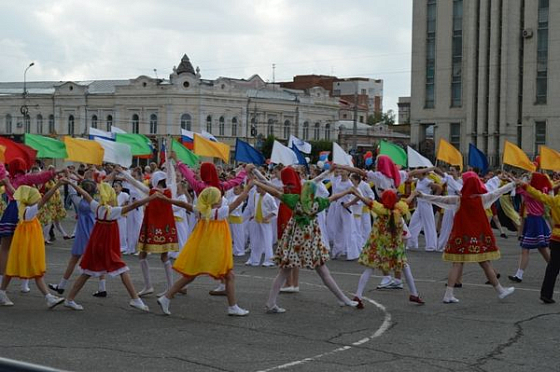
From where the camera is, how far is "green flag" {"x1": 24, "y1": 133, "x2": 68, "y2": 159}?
58.5 feet

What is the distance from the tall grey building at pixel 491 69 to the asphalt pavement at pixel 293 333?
3792 centimetres

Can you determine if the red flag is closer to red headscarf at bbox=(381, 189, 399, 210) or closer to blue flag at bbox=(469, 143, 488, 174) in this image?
red headscarf at bbox=(381, 189, 399, 210)

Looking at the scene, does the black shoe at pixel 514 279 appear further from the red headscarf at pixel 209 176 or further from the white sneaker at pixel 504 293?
the red headscarf at pixel 209 176

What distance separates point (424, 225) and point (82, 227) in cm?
983

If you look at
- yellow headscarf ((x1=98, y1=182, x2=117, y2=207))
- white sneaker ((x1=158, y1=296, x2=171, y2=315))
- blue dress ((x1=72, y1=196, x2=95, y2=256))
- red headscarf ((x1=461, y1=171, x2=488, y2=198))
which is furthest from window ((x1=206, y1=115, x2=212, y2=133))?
white sneaker ((x1=158, y1=296, x2=171, y2=315))

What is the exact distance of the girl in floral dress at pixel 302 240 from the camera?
36.5ft

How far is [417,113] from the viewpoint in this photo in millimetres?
54719

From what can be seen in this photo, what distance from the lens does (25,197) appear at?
1124 centimetres

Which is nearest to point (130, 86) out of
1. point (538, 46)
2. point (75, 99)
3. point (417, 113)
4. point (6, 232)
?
point (75, 99)

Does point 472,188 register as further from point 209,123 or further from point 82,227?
point 209,123

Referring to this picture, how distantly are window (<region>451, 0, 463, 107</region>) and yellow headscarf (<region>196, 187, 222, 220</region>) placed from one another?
4326 cm

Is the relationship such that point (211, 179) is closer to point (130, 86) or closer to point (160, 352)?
point (160, 352)

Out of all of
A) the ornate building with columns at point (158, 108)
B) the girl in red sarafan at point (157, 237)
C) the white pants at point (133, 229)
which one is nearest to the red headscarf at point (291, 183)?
the girl in red sarafan at point (157, 237)

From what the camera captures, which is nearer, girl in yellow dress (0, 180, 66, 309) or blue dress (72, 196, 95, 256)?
girl in yellow dress (0, 180, 66, 309)
